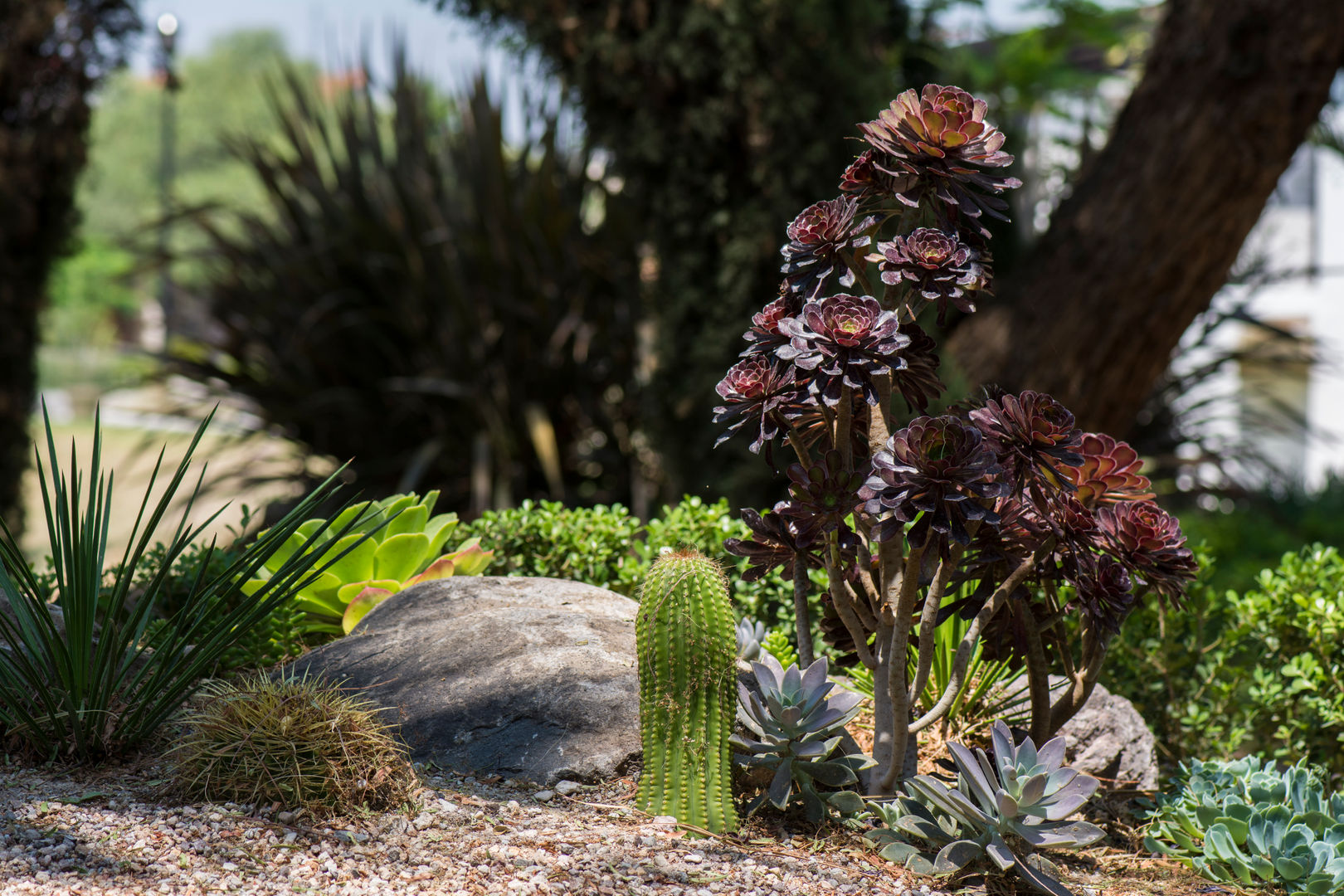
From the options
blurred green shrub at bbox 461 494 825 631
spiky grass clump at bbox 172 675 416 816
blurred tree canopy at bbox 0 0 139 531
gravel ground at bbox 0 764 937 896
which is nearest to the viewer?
gravel ground at bbox 0 764 937 896

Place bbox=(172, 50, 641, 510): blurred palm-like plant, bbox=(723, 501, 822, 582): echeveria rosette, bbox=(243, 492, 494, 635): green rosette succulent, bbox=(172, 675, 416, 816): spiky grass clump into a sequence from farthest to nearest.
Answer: bbox=(172, 50, 641, 510): blurred palm-like plant
bbox=(243, 492, 494, 635): green rosette succulent
bbox=(723, 501, 822, 582): echeveria rosette
bbox=(172, 675, 416, 816): spiky grass clump

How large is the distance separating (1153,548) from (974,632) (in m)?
0.38

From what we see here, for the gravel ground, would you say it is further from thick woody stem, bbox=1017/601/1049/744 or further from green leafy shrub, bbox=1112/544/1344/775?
green leafy shrub, bbox=1112/544/1344/775

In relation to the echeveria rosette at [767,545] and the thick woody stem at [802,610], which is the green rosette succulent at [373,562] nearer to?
the echeveria rosette at [767,545]

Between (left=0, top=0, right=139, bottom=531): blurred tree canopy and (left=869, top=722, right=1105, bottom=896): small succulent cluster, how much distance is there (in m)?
6.03

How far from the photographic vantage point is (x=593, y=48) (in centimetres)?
444

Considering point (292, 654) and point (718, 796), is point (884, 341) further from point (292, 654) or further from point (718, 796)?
point (292, 654)

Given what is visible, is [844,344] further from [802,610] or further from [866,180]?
[802,610]

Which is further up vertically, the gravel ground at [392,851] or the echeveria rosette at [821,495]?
the echeveria rosette at [821,495]

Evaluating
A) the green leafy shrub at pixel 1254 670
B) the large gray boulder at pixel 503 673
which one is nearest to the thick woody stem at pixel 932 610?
the large gray boulder at pixel 503 673

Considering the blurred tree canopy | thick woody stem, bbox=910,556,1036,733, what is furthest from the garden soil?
the blurred tree canopy

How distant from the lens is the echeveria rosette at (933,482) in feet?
5.89

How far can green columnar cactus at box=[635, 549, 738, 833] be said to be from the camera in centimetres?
190

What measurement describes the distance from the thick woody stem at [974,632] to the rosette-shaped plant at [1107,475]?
19 centimetres
